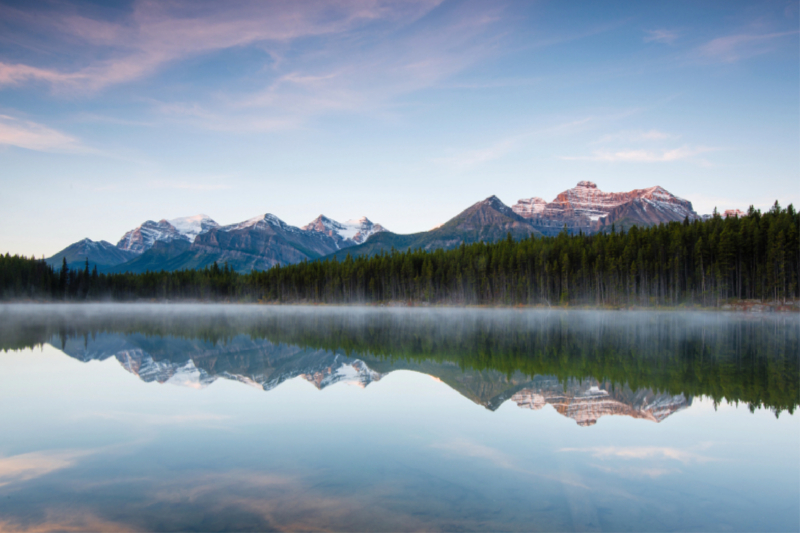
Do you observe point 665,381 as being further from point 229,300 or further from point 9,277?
point 9,277

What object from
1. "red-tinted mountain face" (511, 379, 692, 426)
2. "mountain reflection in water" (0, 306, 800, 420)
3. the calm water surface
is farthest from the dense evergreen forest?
"red-tinted mountain face" (511, 379, 692, 426)

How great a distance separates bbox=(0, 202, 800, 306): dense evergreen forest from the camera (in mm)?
76125

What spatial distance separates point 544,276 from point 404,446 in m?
95.6

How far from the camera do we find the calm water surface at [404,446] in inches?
265

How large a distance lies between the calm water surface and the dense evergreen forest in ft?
227

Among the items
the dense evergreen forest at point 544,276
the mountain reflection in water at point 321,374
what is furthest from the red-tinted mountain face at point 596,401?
the dense evergreen forest at point 544,276

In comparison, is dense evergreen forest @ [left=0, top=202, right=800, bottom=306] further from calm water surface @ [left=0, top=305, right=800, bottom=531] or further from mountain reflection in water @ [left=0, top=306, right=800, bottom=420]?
calm water surface @ [left=0, top=305, right=800, bottom=531]

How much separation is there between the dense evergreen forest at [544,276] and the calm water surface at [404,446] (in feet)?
227

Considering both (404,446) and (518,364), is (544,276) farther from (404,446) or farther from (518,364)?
(404,446)

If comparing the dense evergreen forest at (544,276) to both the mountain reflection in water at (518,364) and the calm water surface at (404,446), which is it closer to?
the mountain reflection in water at (518,364)

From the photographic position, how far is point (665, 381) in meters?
15.9

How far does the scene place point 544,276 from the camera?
9975 cm

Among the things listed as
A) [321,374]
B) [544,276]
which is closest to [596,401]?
[321,374]

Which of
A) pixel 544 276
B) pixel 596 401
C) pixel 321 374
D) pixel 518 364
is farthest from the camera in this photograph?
pixel 544 276
